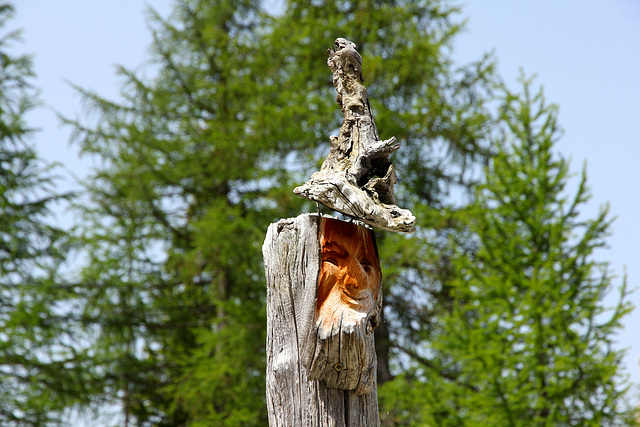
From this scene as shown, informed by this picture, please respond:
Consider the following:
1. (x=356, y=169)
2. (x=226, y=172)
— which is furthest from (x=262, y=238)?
(x=356, y=169)

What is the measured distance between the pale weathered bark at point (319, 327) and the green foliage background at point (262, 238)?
18.1 feet

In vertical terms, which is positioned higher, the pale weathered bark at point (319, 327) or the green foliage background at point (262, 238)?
the green foliage background at point (262, 238)

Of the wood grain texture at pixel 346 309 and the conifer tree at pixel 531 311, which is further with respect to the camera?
the conifer tree at pixel 531 311

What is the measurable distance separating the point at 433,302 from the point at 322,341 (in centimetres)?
814

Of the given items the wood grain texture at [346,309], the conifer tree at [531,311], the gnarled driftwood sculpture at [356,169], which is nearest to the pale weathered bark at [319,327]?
the wood grain texture at [346,309]

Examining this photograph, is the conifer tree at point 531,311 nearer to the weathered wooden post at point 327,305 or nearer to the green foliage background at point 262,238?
the green foliage background at point 262,238

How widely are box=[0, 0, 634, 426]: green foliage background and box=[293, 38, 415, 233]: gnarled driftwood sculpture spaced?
5.46 meters

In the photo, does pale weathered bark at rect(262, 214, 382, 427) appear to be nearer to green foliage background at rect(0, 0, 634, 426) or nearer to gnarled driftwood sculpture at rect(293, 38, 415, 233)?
gnarled driftwood sculpture at rect(293, 38, 415, 233)

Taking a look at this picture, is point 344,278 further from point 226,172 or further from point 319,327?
point 226,172

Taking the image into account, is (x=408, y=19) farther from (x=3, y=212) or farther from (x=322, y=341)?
(x=322, y=341)

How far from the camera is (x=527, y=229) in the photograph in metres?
8.44

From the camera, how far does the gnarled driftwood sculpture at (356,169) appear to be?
2.71 metres

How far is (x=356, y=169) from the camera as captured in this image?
9.57ft

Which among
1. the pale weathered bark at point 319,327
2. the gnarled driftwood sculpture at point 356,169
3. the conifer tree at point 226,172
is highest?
the conifer tree at point 226,172
